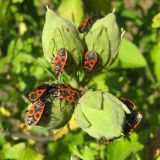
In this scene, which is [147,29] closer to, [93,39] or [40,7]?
[40,7]

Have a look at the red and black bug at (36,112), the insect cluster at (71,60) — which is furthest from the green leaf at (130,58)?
the red and black bug at (36,112)

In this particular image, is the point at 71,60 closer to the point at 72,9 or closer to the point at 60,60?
the point at 60,60

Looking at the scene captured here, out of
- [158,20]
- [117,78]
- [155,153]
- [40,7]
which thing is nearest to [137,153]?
[155,153]

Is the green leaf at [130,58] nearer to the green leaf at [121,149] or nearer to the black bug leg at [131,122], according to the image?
the green leaf at [121,149]

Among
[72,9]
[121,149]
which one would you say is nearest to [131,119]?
[121,149]

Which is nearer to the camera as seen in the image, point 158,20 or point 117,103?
point 117,103
